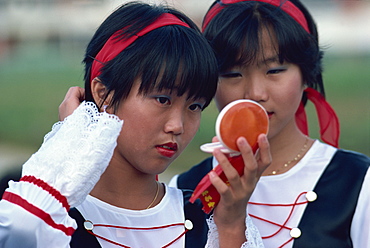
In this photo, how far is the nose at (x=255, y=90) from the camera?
230 cm

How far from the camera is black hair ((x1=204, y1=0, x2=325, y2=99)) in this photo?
239 cm

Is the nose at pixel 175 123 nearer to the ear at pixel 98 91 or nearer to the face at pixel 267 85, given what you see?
the ear at pixel 98 91

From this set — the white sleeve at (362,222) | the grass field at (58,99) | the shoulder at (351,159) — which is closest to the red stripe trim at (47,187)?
the white sleeve at (362,222)

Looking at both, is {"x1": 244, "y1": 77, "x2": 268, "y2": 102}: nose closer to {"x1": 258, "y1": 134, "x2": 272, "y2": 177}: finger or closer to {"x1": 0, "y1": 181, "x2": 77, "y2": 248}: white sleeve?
{"x1": 258, "y1": 134, "x2": 272, "y2": 177}: finger

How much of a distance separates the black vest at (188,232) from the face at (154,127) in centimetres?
26

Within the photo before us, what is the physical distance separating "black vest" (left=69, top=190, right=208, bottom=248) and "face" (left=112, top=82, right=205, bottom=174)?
256mm

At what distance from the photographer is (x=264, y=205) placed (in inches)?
97.0

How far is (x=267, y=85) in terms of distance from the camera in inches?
92.3

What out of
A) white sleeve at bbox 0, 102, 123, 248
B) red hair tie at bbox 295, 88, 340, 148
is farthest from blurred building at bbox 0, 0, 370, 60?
white sleeve at bbox 0, 102, 123, 248

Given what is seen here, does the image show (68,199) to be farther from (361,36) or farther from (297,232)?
(361,36)

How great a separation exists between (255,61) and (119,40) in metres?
0.63

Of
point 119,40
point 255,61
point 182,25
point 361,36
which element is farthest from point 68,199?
point 361,36

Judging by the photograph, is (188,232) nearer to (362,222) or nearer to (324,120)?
(362,222)

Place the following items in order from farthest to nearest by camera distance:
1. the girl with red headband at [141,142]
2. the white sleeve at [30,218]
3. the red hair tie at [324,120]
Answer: the red hair tie at [324,120]
the girl with red headband at [141,142]
the white sleeve at [30,218]
